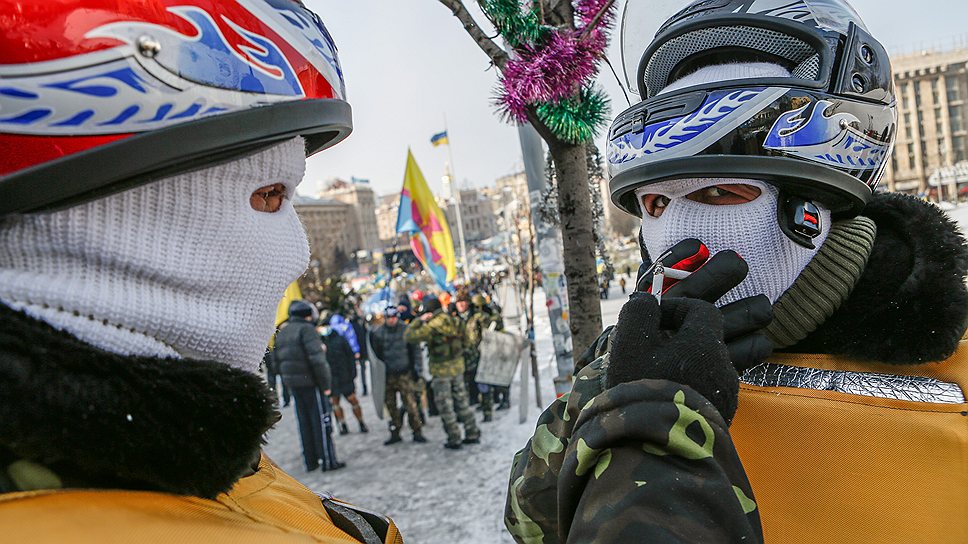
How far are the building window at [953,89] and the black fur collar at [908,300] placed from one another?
3310 inches

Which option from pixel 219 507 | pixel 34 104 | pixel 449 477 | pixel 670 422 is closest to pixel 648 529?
pixel 670 422

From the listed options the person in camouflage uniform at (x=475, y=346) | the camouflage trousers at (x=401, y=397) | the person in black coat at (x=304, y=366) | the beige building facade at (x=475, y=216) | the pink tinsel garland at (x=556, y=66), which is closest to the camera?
the pink tinsel garland at (x=556, y=66)

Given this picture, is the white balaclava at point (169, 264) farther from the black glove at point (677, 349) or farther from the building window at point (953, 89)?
the building window at point (953, 89)

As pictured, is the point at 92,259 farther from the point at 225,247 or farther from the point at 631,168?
the point at 631,168

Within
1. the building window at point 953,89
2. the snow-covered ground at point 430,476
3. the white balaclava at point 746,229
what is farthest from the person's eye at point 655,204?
the building window at point 953,89

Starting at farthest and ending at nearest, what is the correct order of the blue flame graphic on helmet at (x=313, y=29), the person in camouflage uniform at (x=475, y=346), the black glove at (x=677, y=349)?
the person in camouflage uniform at (x=475, y=346), the blue flame graphic on helmet at (x=313, y=29), the black glove at (x=677, y=349)

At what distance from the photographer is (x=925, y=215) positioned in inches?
65.4

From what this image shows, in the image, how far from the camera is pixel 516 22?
2836 millimetres

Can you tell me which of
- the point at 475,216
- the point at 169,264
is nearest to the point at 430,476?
the point at 169,264

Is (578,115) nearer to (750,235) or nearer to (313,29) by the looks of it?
(750,235)

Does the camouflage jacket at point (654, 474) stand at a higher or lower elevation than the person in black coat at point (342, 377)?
higher

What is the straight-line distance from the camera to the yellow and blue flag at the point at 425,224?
462 inches

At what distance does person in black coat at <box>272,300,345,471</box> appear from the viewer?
6.83 m

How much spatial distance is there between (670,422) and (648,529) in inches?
7.5
